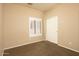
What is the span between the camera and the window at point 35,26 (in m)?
2.71

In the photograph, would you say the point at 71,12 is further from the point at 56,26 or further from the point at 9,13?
the point at 9,13

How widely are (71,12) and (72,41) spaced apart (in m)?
0.97

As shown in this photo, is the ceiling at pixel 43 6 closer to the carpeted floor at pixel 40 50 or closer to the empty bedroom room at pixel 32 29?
the empty bedroom room at pixel 32 29

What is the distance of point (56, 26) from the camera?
116 inches

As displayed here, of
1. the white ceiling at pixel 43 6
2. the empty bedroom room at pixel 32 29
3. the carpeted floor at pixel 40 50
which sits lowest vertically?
the carpeted floor at pixel 40 50

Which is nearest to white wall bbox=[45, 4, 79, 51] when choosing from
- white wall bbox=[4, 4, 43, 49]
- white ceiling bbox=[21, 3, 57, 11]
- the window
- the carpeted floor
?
white ceiling bbox=[21, 3, 57, 11]

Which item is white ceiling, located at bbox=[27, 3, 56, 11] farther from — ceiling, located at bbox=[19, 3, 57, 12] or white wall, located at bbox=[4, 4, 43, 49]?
white wall, located at bbox=[4, 4, 43, 49]

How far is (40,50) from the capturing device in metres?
2.66

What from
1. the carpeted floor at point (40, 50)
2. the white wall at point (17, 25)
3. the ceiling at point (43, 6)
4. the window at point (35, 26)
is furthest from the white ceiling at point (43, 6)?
the carpeted floor at point (40, 50)

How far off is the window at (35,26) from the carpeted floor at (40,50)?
1.06 ft

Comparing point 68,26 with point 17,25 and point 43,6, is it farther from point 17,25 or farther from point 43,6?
point 17,25

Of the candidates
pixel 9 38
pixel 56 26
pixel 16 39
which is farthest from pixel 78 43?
pixel 9 38

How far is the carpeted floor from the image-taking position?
256cm

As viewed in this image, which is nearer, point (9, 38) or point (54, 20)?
point (9, 38)
